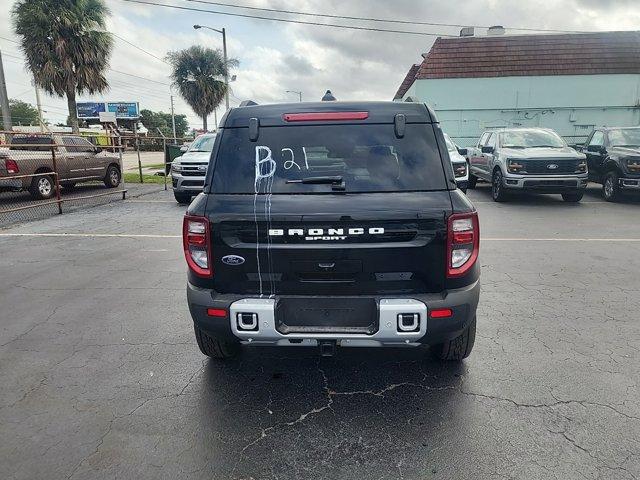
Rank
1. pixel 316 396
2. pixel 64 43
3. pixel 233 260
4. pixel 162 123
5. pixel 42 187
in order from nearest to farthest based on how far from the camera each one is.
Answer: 1. pixel 233 260
2. pixel 316 396
3. pixel 42 187
4. pixel 64 43
5. pixel 162 123

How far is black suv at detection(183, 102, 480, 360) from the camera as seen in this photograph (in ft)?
8.75

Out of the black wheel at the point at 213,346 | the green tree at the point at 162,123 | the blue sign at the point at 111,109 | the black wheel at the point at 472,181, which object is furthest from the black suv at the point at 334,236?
Answer: the green tree at the point at 162,123

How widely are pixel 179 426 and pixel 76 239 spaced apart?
639 cm

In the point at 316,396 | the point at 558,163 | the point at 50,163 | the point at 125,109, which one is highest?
the point at 125,109

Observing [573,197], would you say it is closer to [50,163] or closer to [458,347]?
[458,347]

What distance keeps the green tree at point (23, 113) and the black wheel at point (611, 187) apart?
94564 mm

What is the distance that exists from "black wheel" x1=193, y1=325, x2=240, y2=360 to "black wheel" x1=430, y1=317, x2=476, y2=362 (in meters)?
1.51

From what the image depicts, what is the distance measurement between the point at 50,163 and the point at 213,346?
38.6ft

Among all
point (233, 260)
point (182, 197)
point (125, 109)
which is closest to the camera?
point (233, 260)

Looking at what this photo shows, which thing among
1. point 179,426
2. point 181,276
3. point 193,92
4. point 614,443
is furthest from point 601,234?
point 193,92

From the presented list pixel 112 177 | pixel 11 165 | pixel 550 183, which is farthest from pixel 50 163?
pixel 550 183

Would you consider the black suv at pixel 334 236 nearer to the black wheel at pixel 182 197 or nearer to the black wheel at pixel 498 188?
the black wheel at pixel 498 188

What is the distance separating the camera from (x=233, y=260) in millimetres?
2764

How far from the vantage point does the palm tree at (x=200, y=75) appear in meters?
35.4
